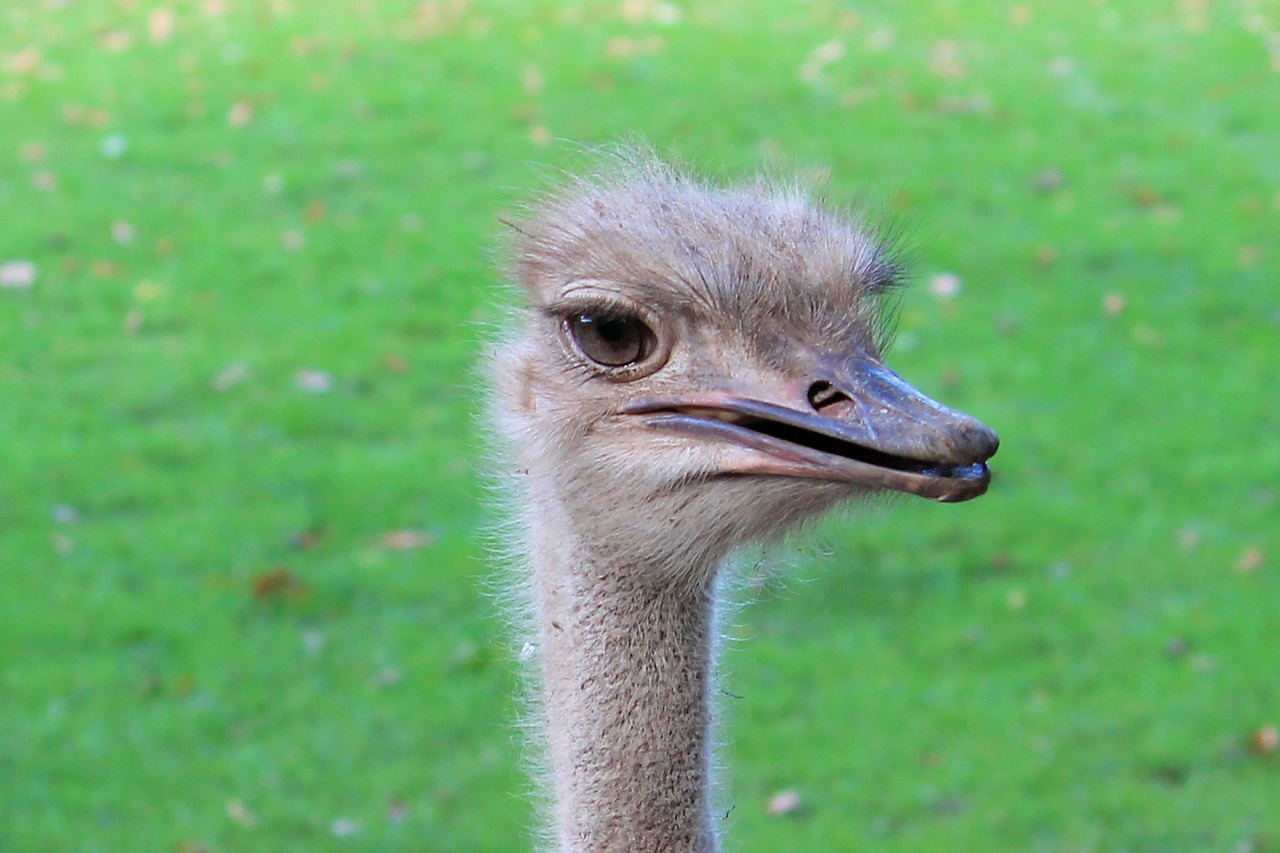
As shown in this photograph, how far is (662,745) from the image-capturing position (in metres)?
1.83

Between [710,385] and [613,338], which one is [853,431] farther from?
[613,338]

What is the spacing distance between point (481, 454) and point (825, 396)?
0.74 m

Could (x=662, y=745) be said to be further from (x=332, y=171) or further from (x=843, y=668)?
(x=332, y=171)

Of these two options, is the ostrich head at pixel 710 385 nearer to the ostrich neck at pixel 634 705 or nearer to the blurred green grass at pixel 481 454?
the ostrich neck at pixel 634 705

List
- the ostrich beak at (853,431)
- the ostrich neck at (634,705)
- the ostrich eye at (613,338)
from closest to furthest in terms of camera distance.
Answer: the ostrich beak at (853,431) < the ostrich eye at (613,338) < the ostrich neck at (634,705)

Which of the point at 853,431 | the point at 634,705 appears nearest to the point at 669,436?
the point at 853,431

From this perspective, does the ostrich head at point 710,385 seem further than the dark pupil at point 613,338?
No

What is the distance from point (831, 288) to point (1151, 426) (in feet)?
12.9

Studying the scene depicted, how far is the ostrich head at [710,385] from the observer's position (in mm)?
1594

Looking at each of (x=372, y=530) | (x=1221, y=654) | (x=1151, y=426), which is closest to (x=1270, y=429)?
(x=1151, y=426)

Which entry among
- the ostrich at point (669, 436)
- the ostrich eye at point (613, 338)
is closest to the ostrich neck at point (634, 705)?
the ostrich at point (669, 436)

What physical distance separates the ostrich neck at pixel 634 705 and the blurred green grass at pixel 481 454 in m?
0.24

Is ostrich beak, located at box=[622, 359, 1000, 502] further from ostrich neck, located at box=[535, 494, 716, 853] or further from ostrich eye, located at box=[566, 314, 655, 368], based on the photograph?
ostrich neck, located at box=[535, 494, 716, 853]

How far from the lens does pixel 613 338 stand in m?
1.74
